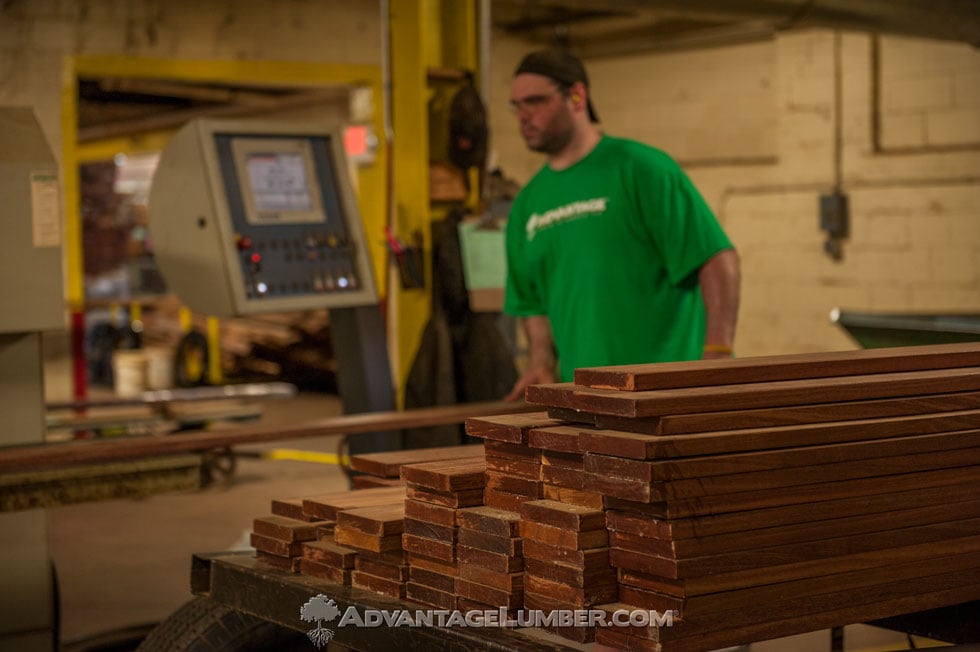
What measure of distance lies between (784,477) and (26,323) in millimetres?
2313

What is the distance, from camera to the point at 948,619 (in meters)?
2.28

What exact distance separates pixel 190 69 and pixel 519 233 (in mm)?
5633

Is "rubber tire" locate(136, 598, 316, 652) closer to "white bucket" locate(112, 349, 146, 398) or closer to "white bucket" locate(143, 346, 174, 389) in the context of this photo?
"white bucket" locate(112, 349, 146, 398)

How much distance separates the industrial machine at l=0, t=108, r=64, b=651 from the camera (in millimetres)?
3410

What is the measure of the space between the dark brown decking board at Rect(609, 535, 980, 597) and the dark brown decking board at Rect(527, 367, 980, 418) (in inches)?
7.6

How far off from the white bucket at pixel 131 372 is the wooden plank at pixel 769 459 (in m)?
9.63

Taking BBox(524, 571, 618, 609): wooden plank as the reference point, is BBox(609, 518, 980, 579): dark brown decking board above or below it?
above

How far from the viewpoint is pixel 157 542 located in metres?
6.41

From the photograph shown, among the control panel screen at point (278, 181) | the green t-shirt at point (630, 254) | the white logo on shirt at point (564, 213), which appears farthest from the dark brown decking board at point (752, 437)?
the control panel screen at point (278, 181)

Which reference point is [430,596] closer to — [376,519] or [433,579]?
[433,579]

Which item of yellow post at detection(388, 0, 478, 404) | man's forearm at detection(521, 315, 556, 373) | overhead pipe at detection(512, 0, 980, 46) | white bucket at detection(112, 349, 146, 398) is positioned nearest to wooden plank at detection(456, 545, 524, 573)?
man's forearm at detection(521, 315, 556, 373)


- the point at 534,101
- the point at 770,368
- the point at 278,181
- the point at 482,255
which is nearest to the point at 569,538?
the point at 770,368

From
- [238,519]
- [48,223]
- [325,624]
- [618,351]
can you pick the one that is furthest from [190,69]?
[325,624]

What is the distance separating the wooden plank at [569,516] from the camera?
1.73m
